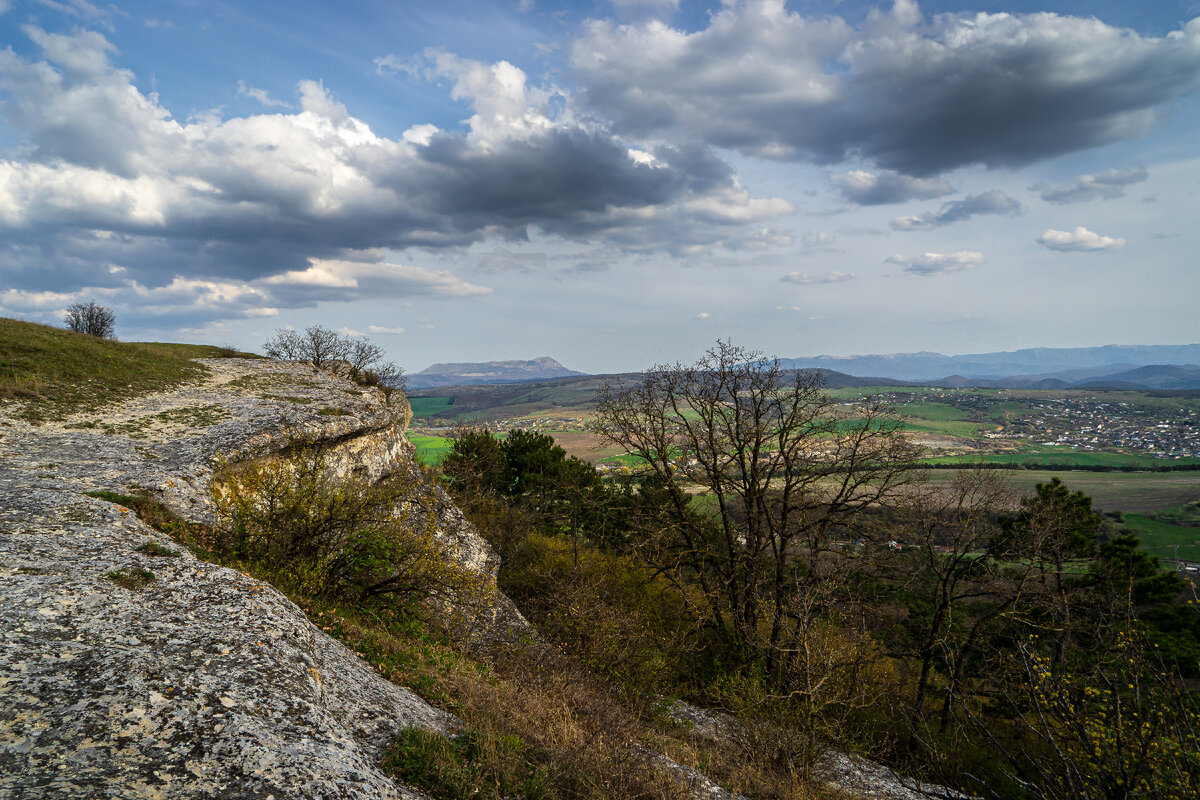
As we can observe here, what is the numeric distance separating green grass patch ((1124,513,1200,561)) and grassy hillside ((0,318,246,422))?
320 ft

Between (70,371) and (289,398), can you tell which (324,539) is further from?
(70,371)

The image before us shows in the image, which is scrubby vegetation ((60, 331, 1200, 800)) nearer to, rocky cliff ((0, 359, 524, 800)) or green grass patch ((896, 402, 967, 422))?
rocky cliff ((0, 359, 524, 800))

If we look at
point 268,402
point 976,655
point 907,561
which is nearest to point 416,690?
point 268,402

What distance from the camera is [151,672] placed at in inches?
227

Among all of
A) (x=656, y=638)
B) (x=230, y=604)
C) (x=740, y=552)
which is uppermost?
(x=230, y=604)

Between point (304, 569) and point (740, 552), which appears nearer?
point (304, 569)

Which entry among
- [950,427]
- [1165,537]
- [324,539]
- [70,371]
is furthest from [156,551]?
[950,427]

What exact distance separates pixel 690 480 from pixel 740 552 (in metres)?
4.50

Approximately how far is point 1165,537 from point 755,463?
92.1 m

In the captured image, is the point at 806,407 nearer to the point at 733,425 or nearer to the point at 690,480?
the point at 733,425

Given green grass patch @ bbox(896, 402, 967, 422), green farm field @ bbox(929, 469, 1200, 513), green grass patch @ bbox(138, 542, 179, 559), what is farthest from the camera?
green grass patch @ bbox(896, 402, 967, 422)

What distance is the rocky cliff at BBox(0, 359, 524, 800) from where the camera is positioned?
4711 mm

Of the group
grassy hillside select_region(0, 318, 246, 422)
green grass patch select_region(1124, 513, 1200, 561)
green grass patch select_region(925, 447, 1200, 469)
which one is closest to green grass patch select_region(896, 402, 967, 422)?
green grass patch select_region(925, 447, 1200, 469)

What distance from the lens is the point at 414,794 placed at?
6.06 meters
